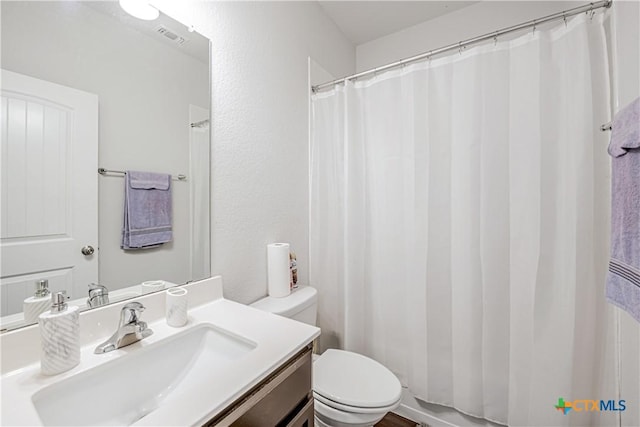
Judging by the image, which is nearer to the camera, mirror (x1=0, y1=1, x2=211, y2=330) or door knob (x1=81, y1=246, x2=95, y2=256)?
mirror (x1=0, y1=1, x2=211, y2=330)

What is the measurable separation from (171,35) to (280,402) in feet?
4.13

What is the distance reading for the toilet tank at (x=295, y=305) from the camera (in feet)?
4.13

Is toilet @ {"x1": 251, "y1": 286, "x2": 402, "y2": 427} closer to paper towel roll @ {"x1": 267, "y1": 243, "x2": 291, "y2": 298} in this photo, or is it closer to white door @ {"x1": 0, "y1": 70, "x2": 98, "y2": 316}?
paper towel roll @ {"x1": 267, "y1": 243, "x2": 291, "y2": 298}

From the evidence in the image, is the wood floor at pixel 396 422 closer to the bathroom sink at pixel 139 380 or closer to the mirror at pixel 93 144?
the bathroom sink at pixel 139 380

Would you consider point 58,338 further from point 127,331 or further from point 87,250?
point 87,250

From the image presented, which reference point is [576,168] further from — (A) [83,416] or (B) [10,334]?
(B) [10,334]

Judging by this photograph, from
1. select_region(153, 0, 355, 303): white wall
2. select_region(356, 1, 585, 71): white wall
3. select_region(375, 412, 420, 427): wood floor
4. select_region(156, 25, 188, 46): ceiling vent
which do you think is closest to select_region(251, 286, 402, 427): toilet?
select_region(153, 0, 355, 303): white wall

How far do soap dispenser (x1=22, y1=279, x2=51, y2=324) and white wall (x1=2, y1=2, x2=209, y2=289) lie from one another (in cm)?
13

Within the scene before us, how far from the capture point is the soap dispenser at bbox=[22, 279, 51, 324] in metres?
0.68

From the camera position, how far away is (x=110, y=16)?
2.77 feet

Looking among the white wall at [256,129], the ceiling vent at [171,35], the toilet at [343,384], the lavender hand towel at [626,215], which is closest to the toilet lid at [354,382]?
the toilet at [343,384]

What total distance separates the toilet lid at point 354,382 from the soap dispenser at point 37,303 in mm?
965

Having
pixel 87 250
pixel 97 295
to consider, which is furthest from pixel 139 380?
pixel 87 250

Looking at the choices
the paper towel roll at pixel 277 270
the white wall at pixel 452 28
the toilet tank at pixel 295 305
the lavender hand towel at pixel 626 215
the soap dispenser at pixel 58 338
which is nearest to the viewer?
the soap dispenser at pixel 58 338
